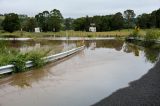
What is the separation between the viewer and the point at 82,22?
163000 mm

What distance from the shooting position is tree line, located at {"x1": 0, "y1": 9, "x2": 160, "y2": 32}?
13762 cm

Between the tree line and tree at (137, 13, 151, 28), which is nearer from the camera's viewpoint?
the tree line

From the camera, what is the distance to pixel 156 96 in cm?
1335

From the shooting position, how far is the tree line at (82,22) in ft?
452

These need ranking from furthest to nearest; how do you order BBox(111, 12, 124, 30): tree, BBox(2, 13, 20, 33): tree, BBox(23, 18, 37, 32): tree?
BBox(111, 12, 124, 30): tree, BBox(23, 18, 37, 32): tree, BBox(2, 13, 20, 33): tree

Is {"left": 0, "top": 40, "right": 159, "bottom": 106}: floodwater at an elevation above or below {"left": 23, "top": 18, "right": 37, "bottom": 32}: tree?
above

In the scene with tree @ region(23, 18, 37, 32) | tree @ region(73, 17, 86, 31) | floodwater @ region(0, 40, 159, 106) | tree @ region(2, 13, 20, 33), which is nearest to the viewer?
floodwater @ region(0, 40, 159, 106)

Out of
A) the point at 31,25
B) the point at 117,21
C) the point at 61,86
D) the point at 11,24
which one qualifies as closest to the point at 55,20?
the point at 31,25

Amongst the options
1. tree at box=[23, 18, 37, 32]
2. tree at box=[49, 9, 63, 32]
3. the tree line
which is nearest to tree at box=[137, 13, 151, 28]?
the tree line

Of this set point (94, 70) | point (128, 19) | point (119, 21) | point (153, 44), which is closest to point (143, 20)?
point (119, 21)

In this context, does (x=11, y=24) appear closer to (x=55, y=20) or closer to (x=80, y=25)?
(x=55, y=20)

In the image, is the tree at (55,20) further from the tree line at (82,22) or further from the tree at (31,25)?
the tree at (31,25)

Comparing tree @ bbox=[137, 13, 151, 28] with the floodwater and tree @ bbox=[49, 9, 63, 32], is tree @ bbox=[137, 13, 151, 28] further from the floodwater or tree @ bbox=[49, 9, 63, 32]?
the floodwater

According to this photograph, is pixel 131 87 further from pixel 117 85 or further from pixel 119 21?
pixel 119 21
